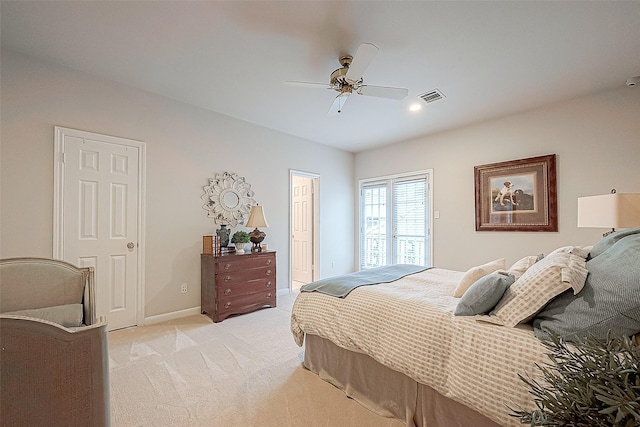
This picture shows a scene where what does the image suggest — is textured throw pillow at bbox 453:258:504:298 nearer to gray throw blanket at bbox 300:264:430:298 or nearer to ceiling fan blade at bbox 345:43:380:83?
gray throw blanket at bbox 300:264:430:298

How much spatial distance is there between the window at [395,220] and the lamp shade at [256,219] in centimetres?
255

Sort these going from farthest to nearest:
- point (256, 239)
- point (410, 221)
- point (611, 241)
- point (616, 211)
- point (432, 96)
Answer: point (410, 221) < point (256, 239) < point (432, 96) < point (616, 211) < point (611, 241)

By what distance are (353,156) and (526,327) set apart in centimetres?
492

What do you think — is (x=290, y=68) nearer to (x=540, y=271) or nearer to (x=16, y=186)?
(x=540, y=271)

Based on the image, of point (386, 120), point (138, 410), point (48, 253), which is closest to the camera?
point (138, 410)

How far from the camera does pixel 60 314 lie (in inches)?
68.1

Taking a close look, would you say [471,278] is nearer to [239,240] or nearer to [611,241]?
[611,241]

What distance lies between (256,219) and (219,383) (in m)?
2.16

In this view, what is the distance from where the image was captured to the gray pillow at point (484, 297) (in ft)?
4.89

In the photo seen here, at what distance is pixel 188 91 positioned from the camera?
3.25m

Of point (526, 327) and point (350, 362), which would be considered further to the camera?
point (350, 362)

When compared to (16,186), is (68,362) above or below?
below

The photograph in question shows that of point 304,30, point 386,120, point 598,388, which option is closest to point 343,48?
point 304,30

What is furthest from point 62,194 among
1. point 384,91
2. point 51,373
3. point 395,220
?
point 395,220
